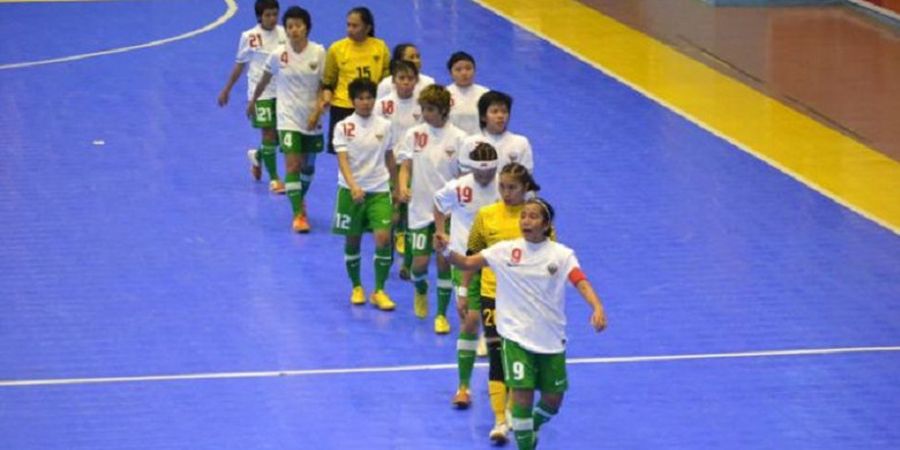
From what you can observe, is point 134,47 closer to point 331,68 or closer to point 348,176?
point 331,68

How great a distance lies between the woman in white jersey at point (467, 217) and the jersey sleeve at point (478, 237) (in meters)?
0.52

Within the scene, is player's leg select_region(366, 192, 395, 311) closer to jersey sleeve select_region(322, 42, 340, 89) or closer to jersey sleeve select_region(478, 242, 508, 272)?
jersey sleeve select_region(322, 42, 340, 89)

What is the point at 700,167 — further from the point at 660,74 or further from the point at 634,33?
the point at 634,33

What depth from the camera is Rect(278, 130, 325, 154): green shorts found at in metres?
19.8

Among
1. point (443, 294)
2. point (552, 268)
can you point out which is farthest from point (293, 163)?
point (552, 268)

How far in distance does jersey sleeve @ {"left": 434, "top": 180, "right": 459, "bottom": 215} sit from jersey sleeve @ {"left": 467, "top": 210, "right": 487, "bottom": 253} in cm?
83

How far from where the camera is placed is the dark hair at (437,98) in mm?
16641

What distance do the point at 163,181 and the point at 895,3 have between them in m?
14.3

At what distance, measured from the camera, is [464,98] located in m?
17.8

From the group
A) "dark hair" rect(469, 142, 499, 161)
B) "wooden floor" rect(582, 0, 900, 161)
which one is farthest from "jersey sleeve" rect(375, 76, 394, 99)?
"wooden floor" rect(582, 0, 900, 161)

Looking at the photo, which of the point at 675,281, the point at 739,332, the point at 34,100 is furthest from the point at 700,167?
the point at 34,100

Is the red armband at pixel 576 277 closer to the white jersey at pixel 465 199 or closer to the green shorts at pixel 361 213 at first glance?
the white jersey at pixel 465 199

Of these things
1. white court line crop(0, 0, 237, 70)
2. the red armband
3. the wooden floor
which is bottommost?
the wooden floor

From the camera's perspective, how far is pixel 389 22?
3106 cm
